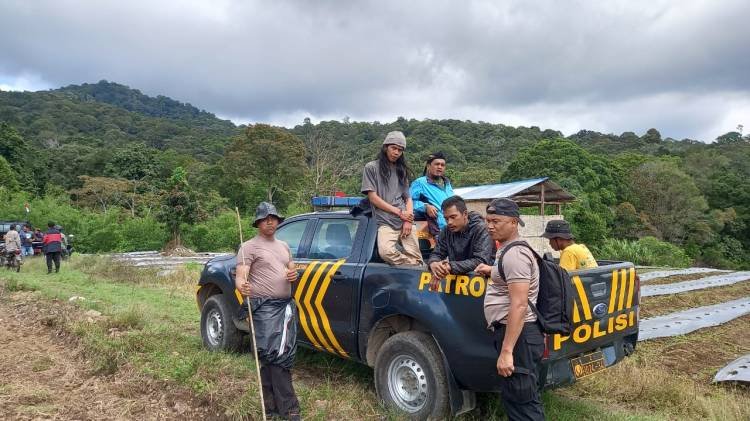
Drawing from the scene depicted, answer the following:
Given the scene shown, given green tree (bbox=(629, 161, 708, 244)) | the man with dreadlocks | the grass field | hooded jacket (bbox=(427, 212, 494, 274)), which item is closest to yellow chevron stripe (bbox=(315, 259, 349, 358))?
the grass field

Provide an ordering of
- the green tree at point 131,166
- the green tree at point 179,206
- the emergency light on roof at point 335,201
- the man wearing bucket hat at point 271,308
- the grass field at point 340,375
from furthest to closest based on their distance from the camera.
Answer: the green tree at point 131,166, the green tree at point 179,206, the emergency light on roof at point 335,201, the grass field at point 340,375, the man wearing bucket hat at point 271,308

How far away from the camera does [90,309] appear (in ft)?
25.7

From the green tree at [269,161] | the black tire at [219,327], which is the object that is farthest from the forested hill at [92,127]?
the black tire at [219,327]

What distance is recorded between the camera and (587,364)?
352 cm

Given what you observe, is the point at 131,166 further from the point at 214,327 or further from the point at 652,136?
the point at 652,136

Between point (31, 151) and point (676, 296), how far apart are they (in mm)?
50128

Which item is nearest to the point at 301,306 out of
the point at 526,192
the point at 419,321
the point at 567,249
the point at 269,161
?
the point at 419,321

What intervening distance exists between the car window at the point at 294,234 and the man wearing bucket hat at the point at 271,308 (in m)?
1.09

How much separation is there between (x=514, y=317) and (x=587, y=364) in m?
1.28

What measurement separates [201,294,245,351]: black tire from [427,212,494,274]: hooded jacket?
2676 mm

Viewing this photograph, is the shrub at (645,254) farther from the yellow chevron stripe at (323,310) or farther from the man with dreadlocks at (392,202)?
the yellow chevron stripe at (323,310)

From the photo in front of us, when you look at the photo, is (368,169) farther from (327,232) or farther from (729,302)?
(729,302)

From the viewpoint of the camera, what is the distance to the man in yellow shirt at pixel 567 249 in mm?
4824

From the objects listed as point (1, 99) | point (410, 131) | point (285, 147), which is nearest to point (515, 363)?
point (285, 147)
